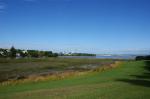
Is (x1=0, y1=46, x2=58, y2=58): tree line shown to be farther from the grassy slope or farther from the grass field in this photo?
the grassy slope

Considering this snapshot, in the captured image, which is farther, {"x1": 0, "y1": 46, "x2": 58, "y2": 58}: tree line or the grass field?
{"x1": 0, "y1": 46, "x2": 58, "y2": 58}: tree line

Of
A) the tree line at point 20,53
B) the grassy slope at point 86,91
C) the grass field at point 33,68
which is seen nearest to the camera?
the grassy slope at point 86,91

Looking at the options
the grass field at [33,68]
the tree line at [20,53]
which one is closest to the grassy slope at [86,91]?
the grass field at [33,68]

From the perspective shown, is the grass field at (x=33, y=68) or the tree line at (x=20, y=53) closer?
the grass field at (x=33, y=68)

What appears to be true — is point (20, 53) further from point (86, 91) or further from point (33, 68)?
point (86, 91)

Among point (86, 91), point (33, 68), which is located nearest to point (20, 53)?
point (33, 68)

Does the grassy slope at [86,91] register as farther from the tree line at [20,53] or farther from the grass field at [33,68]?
the tree line at [20,53]

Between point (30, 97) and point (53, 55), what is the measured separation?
180452 millimetres

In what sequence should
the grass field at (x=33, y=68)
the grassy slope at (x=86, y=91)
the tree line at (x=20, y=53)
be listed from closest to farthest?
the grassy slope at (x=86, y=91) < the grass field at (x=33, y=68) < the tree line at (x=20, y=53)

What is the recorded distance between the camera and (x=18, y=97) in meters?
14.0

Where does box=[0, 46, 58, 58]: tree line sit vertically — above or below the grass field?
above

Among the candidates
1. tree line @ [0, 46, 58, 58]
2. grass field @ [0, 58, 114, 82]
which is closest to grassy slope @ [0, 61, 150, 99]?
grass field @ [0, 58, 114, 82]

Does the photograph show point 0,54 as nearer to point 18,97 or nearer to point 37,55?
point 37,55

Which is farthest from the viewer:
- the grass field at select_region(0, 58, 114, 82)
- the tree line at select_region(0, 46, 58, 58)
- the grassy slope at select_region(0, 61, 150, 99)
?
the tree line at select_region(0, 46, 58, 58)
